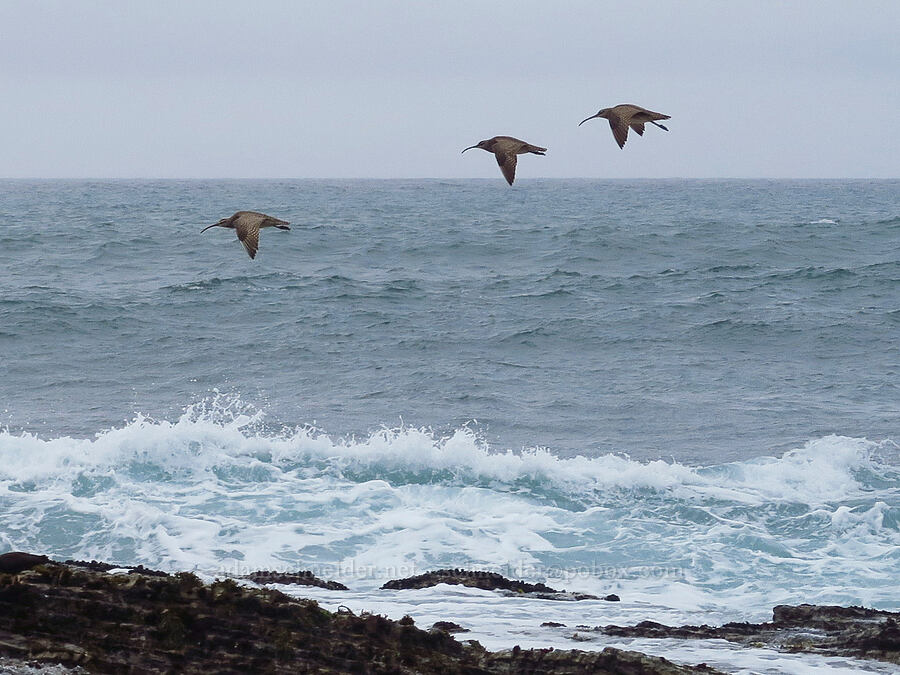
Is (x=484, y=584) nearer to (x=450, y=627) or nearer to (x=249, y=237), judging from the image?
(x=450, y=627)

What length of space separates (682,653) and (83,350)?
15383mm

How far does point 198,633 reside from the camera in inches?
196

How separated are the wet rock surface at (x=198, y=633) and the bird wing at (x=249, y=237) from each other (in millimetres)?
2600

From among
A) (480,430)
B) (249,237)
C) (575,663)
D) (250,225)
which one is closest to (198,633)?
(575,663)

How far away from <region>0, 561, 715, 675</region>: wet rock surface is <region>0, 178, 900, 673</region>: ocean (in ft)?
5.09

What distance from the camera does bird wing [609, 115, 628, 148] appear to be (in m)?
6.70

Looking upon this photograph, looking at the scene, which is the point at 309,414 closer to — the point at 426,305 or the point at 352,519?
the point at 352,519

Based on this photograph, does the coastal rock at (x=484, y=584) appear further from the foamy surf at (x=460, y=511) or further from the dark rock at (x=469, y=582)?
the foamy surf at (x=460, y=511)

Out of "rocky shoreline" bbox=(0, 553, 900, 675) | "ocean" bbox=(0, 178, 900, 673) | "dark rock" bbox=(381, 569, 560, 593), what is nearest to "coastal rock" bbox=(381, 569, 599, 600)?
"dark rock" bbox=(381, 569, 560, 593)

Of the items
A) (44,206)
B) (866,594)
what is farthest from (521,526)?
(44,206)

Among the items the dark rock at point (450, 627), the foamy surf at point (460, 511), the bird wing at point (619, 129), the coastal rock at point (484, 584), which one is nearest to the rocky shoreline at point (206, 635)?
the dark rock at point (450, 627)

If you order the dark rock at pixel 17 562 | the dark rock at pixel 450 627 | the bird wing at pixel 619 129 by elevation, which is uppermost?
the bird wing at pixel 619 129

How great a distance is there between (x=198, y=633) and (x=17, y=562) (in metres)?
0.94

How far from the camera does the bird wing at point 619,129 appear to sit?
670 cm
